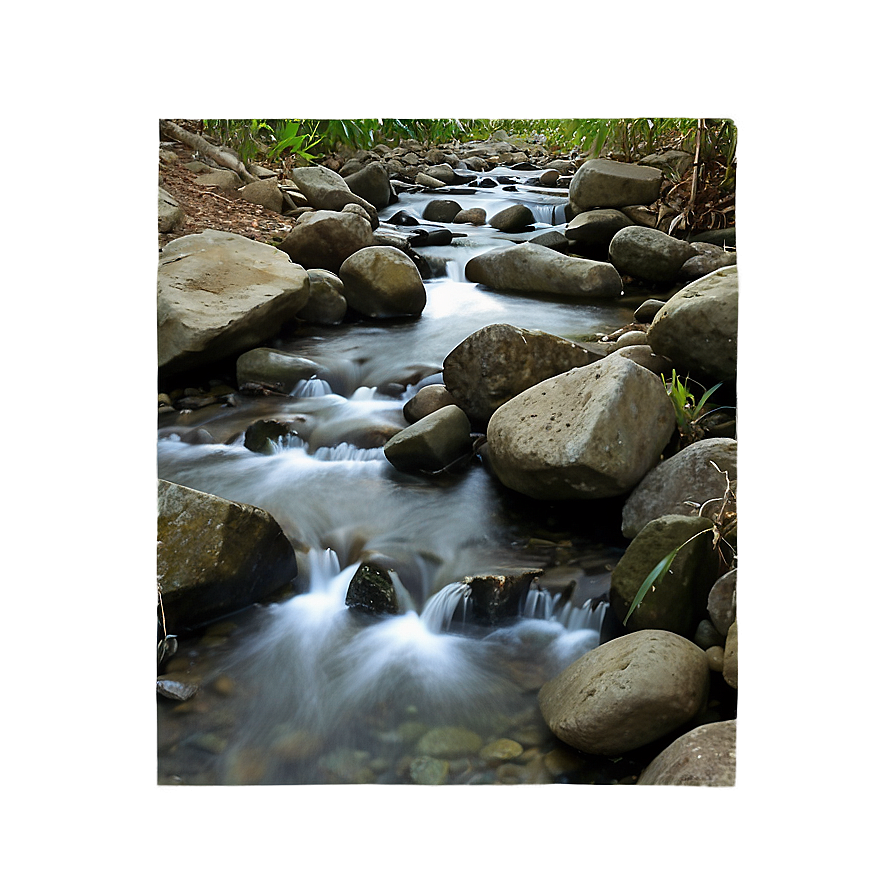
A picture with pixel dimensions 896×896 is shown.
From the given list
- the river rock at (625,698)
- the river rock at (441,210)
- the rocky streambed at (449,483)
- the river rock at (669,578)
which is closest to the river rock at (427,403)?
the rocky streambed at (449,483)

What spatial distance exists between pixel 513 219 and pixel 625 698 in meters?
1.00

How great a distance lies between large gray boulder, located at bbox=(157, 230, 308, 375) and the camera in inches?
54.7

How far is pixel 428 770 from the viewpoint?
0.83m

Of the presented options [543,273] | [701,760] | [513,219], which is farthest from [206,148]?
[701,760]

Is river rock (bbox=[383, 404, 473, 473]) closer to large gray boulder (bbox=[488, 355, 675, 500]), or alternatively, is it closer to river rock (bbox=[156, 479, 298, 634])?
large gray boulder (bbox=[488, 355, 675, 500])

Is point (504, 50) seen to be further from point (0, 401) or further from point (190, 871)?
point (190, 871)

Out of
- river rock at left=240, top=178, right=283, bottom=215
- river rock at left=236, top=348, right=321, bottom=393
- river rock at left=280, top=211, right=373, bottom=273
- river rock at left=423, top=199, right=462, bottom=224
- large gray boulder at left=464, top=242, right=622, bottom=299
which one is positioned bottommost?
river rock at left=236, top=348, right=321, bottom=393

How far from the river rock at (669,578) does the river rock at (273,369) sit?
76 centimetres

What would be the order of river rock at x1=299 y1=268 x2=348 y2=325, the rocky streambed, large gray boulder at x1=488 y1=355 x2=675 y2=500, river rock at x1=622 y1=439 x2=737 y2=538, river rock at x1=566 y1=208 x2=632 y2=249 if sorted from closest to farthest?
the rocky streambed, river rock at x1=622 y1=439 x2=737 y2=538, large gray boulder at x1=488 y1=355 x2=675 y2=500, river rock at x1=566 y1=208 x2=632 y2=249, river rock at x1=299 y1=268 x2=348 y2=325

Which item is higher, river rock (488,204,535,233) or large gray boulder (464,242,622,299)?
river rock (488,204,535,233)

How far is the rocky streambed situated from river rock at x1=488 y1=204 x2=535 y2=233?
1 centimetres

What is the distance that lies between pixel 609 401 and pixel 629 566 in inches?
13.4

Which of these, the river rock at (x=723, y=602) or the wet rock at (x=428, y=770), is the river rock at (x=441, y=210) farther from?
the wet rock at (x=428, y=770)

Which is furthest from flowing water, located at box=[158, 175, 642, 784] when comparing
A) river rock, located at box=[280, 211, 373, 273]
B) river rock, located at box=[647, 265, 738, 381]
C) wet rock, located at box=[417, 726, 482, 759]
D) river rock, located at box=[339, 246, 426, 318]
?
river rock, located at box=[280, 211, 373, 273]
